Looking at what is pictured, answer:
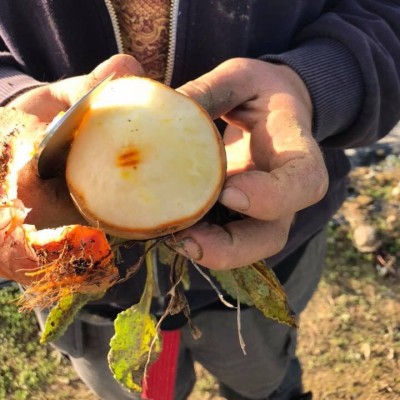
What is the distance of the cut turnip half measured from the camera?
0.80m

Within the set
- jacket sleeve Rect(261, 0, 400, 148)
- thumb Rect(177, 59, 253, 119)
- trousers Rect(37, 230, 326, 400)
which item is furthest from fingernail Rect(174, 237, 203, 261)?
trousers Rect(37, 230, 326, 400)

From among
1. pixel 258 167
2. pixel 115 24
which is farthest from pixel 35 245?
pixel 115 24

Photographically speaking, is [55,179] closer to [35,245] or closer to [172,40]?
[35,245]

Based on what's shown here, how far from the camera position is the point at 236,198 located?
78 centimetres

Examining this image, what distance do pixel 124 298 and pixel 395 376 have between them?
1.33 metres

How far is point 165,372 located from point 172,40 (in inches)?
35.3

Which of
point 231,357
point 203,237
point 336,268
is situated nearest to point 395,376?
point 336,268

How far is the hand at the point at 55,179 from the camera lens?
0.82 m

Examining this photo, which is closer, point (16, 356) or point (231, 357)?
point (231, 357)

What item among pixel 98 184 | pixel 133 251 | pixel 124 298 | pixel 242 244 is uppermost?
pixel 98 184

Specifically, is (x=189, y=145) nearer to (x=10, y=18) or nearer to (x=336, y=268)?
(x=10, y=18)

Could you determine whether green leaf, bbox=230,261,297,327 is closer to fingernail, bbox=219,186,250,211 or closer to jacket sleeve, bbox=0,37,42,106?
fingernail, bbox=219,186,250,211

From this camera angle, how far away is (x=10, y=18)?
110 cm

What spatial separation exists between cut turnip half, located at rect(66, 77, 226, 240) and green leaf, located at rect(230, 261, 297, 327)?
0.65 feet
